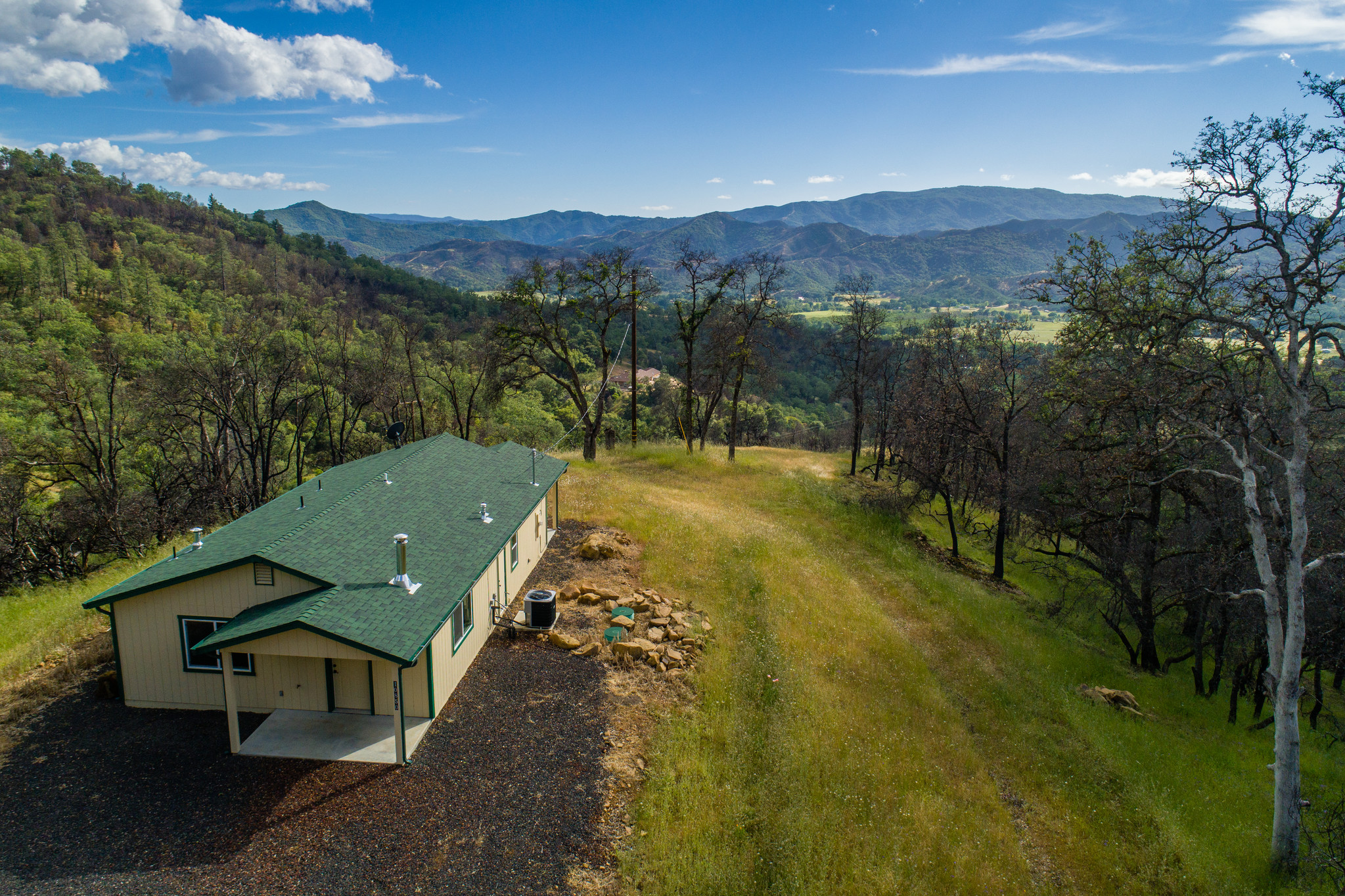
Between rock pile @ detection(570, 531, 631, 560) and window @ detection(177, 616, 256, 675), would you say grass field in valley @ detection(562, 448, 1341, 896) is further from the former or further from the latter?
window @ detection(177, 616, 256, 675)

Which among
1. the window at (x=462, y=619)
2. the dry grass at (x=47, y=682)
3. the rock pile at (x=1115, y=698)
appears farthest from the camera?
the rock pile at (x=1115, y=698)

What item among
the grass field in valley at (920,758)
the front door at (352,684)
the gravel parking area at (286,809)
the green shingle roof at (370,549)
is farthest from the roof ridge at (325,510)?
the grass field in valley at (920,758)

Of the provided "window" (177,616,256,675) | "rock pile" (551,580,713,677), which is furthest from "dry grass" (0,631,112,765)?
"rock pile" (551,580,713,677)

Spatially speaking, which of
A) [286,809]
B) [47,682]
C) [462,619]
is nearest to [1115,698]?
[462,619]

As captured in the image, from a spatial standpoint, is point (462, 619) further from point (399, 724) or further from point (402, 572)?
point (399, 724)

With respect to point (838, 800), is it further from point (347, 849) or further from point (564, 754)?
point (347, 849)

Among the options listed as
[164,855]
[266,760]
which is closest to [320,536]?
[266,760]

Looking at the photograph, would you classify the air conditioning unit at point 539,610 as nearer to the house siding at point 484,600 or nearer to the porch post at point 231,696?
the house siding at point 484,600

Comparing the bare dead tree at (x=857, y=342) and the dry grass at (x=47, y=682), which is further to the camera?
the bare dead tree at (x=857, y=342)
